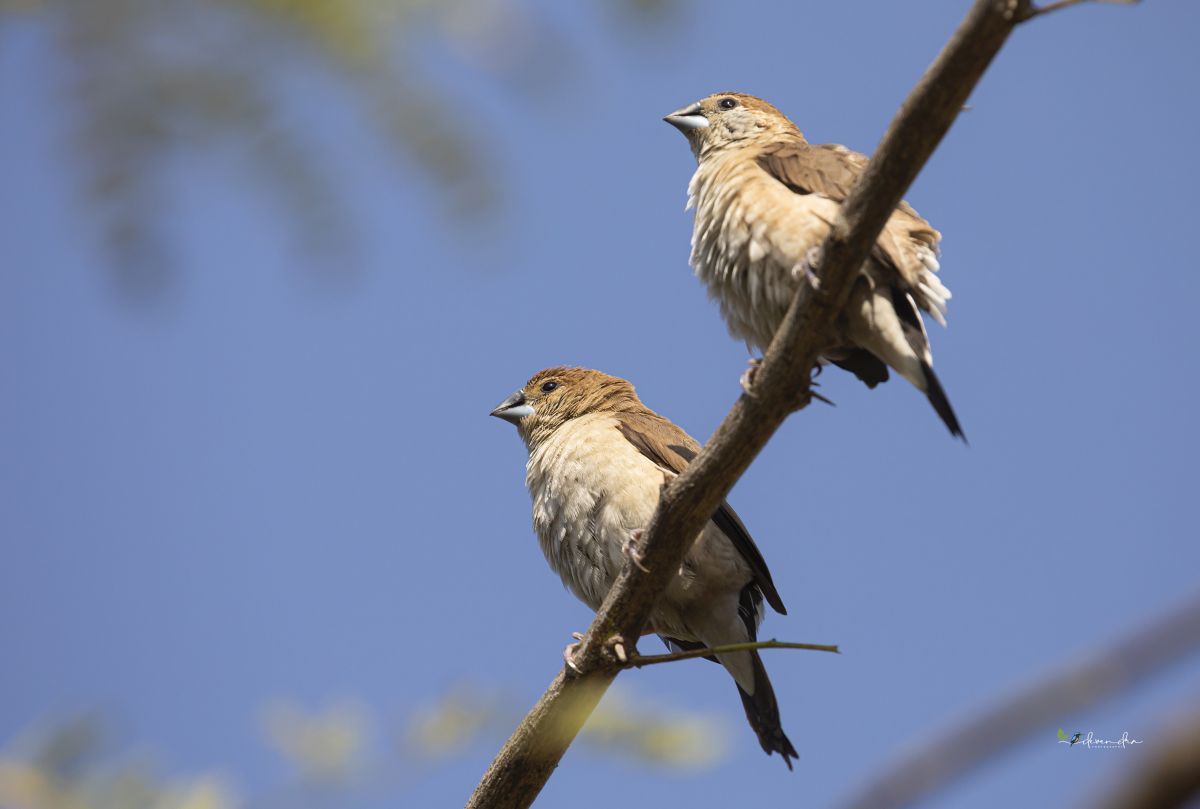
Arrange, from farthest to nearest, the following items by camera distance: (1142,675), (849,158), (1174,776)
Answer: (849,158), (1142,675), (1174,776)

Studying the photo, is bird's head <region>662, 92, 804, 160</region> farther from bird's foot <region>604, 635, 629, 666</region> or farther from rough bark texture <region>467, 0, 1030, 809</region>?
bird's foot <region>604, 635, 629, 666</region>

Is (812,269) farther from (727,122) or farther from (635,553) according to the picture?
(727,122)

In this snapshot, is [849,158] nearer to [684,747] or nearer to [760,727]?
[760,727]

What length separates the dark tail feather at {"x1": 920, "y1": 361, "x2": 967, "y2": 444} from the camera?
14.5 ft

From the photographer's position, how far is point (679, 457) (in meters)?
5.79

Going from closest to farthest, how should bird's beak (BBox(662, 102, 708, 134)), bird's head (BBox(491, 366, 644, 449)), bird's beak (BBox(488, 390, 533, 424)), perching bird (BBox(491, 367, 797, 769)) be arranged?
perching bird (BBox(491, 367, 797, 769))
bird's beak (BBox(662, 102, 708, 134))
bird's head (BBox(491, 366, 644, 449))
bird's beak (BBox(488, 390, 533, 424))

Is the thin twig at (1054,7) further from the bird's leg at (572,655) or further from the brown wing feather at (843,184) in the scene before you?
the bird's leg at (572,655)

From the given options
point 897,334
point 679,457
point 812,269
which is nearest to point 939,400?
point 897,334

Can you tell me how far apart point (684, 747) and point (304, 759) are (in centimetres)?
86

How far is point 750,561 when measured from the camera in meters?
5.63

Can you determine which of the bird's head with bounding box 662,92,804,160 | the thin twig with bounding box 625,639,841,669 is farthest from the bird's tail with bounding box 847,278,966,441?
the bird's head with bounding box 662,92,804,160

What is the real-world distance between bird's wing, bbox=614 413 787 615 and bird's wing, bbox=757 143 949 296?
145 centimetres

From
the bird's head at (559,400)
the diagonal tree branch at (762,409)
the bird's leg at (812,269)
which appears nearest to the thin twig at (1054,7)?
Answer: the diagonal tree branch at (762,409)

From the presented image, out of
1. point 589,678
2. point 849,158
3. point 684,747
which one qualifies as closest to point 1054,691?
point 684,747
